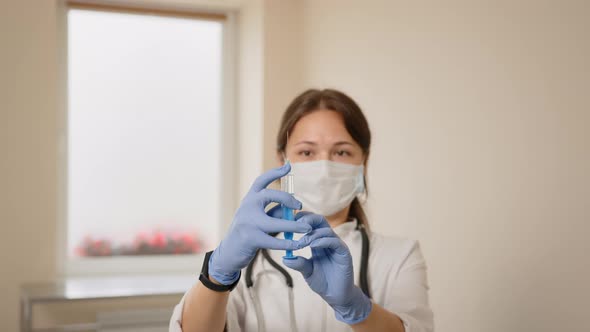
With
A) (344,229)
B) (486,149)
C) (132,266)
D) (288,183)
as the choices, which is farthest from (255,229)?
(132,266)

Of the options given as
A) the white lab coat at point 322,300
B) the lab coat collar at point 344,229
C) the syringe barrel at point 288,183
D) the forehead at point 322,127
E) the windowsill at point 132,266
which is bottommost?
the windowsill at point 132,266

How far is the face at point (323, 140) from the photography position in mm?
1442

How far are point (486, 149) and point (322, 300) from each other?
80cm

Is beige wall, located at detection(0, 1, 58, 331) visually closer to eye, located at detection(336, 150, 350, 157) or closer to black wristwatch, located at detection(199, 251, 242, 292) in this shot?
eye, located at detection(336, 150, 350, 157)

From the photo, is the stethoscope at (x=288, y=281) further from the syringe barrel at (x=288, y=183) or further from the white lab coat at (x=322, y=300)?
the syringe barrel at (x=288, y=183)

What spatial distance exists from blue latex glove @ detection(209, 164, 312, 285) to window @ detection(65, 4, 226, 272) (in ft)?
8.57

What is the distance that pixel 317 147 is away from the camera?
1.46 meters

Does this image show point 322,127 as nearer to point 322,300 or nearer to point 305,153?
point 305,153

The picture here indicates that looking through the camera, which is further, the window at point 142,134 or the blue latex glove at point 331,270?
the window at point 142,134

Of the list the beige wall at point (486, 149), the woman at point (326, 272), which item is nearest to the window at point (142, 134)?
the beige wall at point (486, 149)

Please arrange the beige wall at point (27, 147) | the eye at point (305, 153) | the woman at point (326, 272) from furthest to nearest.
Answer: the beige wall at point (27, 147) → the eye at point (305, 153) → the woman at point (326, 272)

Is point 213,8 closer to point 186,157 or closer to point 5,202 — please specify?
point 186,157

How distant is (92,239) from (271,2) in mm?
1669

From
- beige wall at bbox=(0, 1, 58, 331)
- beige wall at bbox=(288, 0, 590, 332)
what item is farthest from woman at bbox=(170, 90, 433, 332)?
beige wall at bbox=(0, 1, 58, 331)
